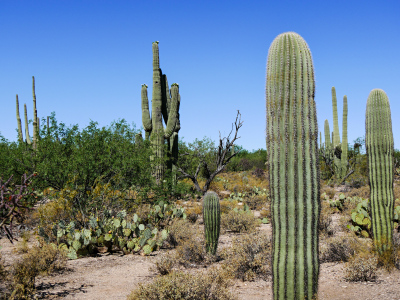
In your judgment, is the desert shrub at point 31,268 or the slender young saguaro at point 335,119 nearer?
the desert shrub at point 31,268

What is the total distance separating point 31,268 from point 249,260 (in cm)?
387

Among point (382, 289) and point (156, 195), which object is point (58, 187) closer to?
point (156, 195)

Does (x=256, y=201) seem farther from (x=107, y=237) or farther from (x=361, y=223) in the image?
(x=107, y=237)

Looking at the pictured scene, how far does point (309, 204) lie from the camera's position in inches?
183

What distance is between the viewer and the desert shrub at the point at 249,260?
7066mm

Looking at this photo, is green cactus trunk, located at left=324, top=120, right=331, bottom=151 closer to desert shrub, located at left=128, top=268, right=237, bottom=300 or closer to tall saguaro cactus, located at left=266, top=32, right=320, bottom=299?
desert shrub, located at left=128, top=268, right=237, bottom=300

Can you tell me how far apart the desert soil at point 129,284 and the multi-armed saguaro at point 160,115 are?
23.9 feet

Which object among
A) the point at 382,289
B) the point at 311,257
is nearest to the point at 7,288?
the point at 311,257

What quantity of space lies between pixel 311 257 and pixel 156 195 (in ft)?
29.5

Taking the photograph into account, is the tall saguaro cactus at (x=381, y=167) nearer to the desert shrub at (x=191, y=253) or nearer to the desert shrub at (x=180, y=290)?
the desert shrub at (x=191, y=253)

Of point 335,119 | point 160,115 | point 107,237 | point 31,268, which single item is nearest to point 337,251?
point 107,237

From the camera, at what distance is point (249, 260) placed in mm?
7312

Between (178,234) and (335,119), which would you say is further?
(335,119)

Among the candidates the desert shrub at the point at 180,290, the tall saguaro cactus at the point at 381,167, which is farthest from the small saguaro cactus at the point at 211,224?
the tall saguaro cactus at the point at 381,167
